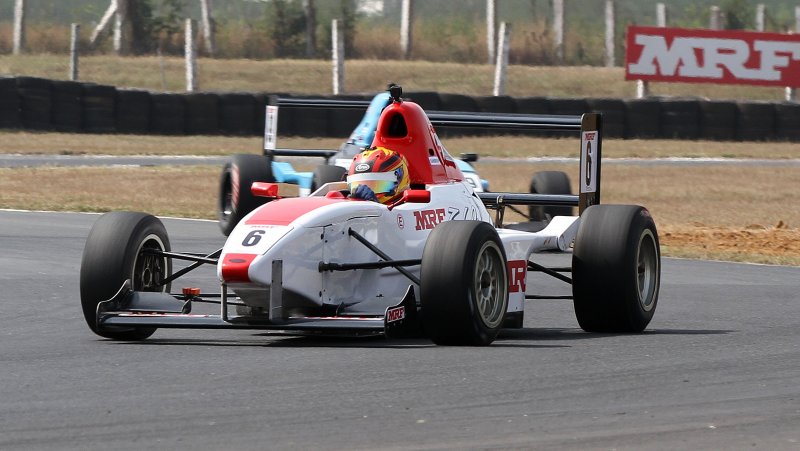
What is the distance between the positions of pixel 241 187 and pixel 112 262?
7978mm

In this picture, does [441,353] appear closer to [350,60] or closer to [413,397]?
[413,397]

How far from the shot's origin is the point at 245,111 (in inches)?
1214

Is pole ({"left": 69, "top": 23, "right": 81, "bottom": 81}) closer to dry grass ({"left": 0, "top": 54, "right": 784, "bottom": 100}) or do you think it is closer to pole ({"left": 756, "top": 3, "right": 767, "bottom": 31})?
dry grass ({"left": 0, "top": 54, "right": 784, "bottom": 100})

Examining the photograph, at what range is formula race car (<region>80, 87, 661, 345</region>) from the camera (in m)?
8.25

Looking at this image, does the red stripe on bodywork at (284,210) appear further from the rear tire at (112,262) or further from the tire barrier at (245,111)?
the tire barrier at (245,111)

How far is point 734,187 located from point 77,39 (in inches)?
627

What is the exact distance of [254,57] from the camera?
43.8 metres

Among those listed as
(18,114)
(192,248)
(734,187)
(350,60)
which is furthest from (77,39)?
(192,248)

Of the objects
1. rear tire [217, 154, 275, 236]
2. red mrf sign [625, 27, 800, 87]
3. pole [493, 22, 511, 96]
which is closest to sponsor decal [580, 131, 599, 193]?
rear tire [217, 154, 275, 236]

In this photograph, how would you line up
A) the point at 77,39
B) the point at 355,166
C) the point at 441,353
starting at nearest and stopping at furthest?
the point at 441,353 → the point at 355,166 → the point at 77,39

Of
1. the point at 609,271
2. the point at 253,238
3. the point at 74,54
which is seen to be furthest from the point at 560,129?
the point at 74,54

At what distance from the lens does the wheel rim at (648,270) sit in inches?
383

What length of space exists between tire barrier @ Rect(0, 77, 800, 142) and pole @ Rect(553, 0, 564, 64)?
963cm

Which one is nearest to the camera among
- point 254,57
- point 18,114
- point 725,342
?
point 725,342
